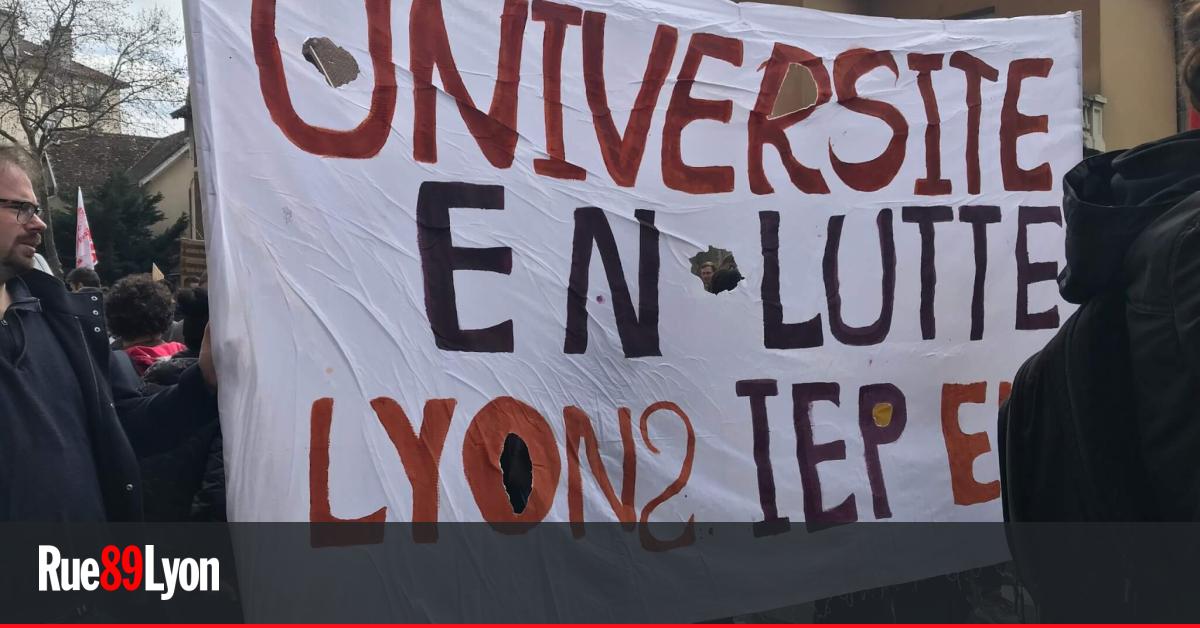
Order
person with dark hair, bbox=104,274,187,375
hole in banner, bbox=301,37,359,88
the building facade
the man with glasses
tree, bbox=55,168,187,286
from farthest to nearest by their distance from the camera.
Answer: tree, bbox=55,168,187,286 → the building facade → person with dark hair, bbox=104,274,187,375 → hole in banner, bbox=301,37,359,88 → the man with glasses

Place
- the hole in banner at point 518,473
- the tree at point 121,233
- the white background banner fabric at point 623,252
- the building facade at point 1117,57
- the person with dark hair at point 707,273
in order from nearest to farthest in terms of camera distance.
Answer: the white background banner fabric at point 623,252 < the hole in banner at point 518,473 < the person with dark hair at point 707,273 < the building facade at point 1117,57 < the tree at point 121,233

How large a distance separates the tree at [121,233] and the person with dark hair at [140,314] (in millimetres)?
24097

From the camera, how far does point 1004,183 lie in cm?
358

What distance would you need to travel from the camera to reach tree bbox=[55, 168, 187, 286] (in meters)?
26.7

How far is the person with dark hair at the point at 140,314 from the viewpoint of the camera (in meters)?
3.96

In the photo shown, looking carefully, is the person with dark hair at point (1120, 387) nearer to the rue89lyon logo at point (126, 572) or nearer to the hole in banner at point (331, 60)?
the hole in banner at point (331, 60)

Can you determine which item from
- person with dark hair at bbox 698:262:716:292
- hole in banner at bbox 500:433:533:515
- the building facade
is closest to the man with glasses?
hole in banner at bbox 500:433:533:515

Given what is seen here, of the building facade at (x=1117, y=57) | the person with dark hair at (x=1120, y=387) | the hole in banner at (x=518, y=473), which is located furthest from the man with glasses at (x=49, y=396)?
the building facade at (x=1117, y=57)

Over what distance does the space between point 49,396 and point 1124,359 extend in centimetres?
206

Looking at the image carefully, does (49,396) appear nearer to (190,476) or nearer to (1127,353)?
(190,476)

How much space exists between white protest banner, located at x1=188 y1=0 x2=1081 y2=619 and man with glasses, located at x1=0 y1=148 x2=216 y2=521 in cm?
26

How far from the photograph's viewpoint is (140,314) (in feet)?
13.0

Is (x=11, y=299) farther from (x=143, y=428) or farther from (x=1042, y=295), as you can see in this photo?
(x=1042, y=295)

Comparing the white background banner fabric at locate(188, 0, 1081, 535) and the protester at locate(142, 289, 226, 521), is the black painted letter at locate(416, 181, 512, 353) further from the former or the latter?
the protester at locate(142, 289, 226, 521)
